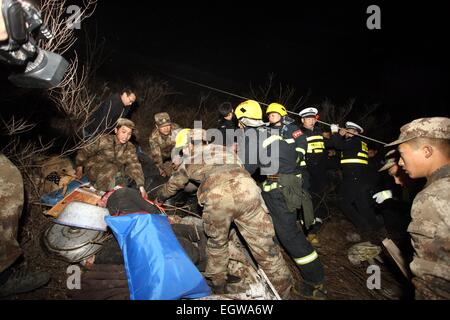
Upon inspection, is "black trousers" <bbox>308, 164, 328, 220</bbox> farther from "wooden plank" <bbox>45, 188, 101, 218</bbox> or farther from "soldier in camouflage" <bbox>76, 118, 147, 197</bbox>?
"wooden plank" <bbox>45, 188, 101, 218</bbox>

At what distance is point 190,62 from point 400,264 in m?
15.0

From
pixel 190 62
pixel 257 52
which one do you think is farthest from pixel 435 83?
pixel 190 62

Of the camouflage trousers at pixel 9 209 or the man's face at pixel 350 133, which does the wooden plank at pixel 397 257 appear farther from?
the camouflage trousers at pixel 9 209

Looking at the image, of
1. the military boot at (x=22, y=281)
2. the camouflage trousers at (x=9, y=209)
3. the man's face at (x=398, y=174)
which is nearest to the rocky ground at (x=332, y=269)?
the military boot at (x=22, y=281)

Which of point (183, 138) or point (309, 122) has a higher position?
point (183, 138)

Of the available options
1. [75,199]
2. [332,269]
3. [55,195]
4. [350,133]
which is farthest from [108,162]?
[350,133]

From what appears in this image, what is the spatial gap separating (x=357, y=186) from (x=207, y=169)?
359 centimetres

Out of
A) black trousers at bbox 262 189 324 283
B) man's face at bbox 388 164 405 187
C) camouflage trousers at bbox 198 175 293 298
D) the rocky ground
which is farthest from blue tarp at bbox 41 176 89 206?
man's face at bbox 388 164 405 187

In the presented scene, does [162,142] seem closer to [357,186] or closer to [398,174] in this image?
[357,186]

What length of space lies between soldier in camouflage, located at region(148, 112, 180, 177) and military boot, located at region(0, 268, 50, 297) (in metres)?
3.00

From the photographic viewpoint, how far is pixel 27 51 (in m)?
1.74

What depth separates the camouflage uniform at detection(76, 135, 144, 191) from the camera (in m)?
4.48

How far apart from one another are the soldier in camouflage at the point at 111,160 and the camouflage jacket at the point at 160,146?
2.78 ft

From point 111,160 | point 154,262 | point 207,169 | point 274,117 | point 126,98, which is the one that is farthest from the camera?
point 126,98
